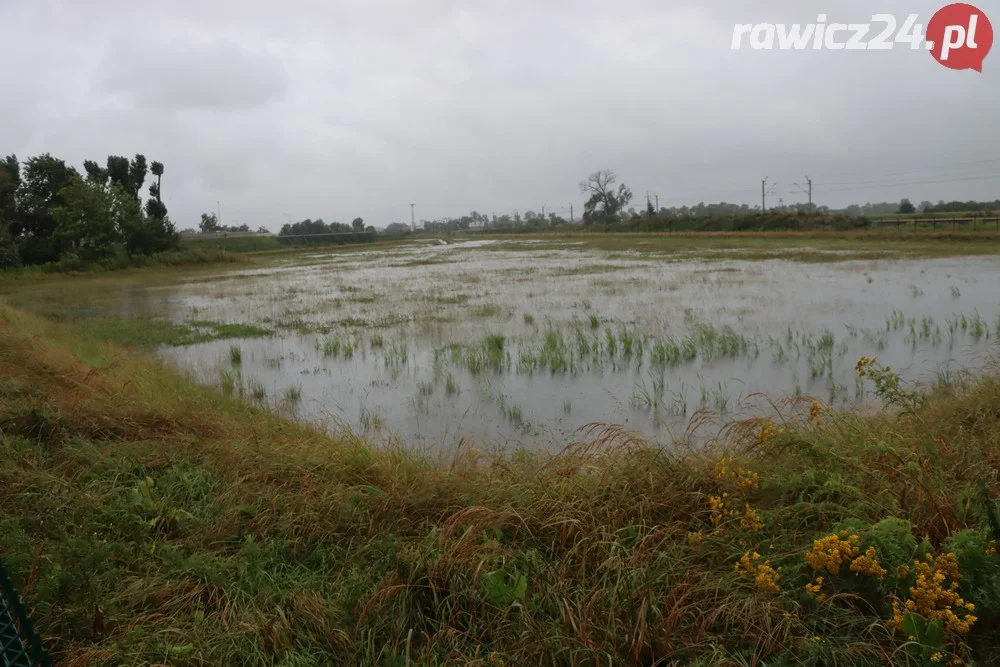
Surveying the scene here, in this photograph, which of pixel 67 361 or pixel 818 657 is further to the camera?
pixel 67 361

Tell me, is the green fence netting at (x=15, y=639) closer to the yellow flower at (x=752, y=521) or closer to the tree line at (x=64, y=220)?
the yellow flower at (x=752, y=521)

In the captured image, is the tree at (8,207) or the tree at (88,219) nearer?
the tree at (8,207)

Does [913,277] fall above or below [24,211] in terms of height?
below

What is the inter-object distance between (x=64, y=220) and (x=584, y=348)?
27.2 metres

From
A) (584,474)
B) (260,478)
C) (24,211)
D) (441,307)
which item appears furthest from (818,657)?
(24,211)

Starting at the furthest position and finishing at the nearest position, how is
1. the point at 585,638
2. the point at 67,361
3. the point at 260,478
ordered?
the point at 67,361, the point at 260,478, the point at 585,638

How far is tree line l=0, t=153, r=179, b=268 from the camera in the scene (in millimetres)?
26523

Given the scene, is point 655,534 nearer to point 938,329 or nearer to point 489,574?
point 489,574

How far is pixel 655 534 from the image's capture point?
8.83 ft

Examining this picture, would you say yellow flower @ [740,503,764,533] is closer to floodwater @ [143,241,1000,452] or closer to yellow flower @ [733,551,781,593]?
yellow flower @ [733,551,781,593]

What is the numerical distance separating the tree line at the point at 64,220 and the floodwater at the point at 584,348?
47.2 feet

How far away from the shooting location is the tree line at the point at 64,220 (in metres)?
26.5

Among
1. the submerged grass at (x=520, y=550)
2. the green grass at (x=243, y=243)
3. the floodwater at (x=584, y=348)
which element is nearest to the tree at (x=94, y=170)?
the green grass at (x=243, y=243)

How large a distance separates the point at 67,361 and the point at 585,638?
21.7ft
